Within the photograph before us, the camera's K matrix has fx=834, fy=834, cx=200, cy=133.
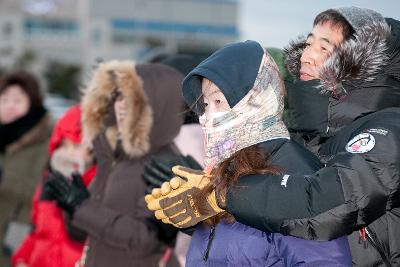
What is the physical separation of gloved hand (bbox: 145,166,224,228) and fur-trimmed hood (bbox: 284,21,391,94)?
49 cm

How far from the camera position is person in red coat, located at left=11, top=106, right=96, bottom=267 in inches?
184

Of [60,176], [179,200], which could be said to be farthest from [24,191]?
[179,200]

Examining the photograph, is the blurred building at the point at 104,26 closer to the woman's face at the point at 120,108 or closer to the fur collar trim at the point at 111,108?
the fur collar trim at the point at 111,108

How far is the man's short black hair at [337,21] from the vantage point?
2.62 m

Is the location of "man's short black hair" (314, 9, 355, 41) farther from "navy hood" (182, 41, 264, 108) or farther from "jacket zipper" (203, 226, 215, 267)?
"jacket zipper" (203, 226, 215, 267)

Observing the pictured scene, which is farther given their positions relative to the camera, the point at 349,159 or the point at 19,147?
the point at 19,147

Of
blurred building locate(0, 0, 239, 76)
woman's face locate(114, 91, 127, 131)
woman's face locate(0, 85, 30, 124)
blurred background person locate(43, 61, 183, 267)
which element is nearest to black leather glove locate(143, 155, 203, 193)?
blurred background person locate(43, 61, 183, 267)

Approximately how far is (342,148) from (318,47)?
0.37 metres

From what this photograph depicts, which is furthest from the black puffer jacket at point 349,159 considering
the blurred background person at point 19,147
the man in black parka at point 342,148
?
the blurred background person at point 19,147

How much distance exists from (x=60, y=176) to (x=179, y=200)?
1.74 metres

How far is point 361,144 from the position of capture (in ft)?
7.70

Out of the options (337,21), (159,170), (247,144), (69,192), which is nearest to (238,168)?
(247,144)

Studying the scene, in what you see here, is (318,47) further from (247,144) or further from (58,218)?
(58,218)

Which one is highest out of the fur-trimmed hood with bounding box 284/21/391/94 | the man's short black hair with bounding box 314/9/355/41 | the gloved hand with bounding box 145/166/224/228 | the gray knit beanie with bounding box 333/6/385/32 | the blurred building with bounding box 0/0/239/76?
the gray knit beanie with bounding box 333/6/385/32
